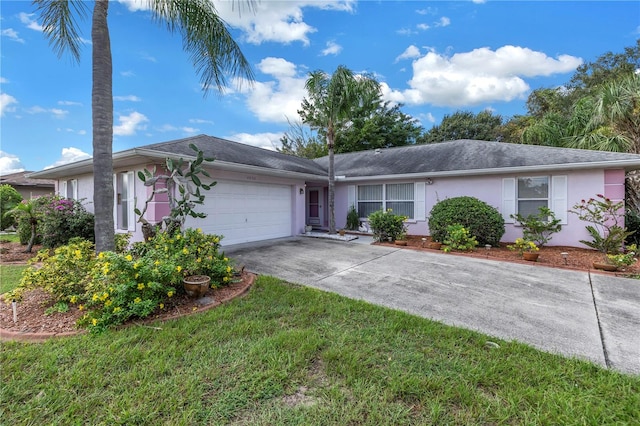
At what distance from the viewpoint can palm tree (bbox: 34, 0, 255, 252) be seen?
4543 mm

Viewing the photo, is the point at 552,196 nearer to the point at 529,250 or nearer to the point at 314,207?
the point at 529,250

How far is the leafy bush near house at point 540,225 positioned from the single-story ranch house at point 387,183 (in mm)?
351

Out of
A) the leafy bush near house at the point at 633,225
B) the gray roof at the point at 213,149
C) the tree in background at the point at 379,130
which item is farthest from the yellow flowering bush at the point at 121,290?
the tree in background at the point at 379,130

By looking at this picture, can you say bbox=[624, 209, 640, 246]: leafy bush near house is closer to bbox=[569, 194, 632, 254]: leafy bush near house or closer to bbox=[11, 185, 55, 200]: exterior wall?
bbox=[569, 194, 632, 254]: leafy bush near house

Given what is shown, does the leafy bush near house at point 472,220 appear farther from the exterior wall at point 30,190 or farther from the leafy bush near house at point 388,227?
the exterior wall at point 30,190

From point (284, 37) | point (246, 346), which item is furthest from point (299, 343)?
point (284, 37)

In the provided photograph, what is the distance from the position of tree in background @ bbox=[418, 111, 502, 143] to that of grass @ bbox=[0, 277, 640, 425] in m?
25.8

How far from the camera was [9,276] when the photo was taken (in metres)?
5.50

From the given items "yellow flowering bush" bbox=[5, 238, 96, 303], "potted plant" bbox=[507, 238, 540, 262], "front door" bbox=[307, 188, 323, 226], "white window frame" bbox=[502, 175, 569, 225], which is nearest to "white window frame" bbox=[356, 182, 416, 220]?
"front door" bbox=[307, 188, 323, 226]

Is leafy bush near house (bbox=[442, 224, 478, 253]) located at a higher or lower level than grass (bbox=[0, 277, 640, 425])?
higher

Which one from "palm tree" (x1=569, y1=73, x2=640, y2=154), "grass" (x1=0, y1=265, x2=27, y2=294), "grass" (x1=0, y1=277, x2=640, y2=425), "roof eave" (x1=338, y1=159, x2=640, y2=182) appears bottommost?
"grass" (x1=0, y1=277, x2=640, y2=425)

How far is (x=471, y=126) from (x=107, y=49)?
26.5 metres

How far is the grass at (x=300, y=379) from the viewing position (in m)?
2.08

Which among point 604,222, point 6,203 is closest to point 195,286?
point 604,222
